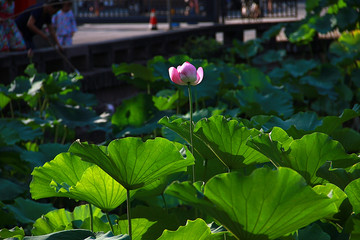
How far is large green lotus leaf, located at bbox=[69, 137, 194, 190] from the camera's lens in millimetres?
1198

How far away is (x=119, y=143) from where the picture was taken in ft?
3.99

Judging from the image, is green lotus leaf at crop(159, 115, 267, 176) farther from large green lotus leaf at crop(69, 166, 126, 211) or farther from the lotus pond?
large green lotus leaf at crop(69, 166, 126, 211)

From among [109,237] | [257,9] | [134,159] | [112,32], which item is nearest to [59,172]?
[134,159]

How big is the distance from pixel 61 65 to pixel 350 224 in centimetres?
561

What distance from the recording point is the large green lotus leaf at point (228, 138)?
133 centimetres

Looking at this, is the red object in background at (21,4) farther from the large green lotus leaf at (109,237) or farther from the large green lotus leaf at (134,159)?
the large green lotus leaf at (109,237)

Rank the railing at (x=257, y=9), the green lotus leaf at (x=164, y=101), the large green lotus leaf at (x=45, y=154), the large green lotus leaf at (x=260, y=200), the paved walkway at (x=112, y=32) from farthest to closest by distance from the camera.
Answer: the railing at (x=257, y=9) → the paved walkway at (x=112, y=32) → the green lotus leaf at (x=164, y=101) → the large green lotus leaf at (x=45, y=154) → the large green lotus leaf at (x=260, y=200)

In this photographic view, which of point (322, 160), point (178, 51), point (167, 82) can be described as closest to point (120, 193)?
point (322, 160)

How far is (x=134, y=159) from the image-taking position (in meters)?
1.20

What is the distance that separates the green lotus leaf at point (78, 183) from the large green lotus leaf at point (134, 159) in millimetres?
46

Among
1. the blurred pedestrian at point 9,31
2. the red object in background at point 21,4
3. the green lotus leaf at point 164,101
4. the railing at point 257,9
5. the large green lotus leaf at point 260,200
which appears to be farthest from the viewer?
the railing at point 257,9

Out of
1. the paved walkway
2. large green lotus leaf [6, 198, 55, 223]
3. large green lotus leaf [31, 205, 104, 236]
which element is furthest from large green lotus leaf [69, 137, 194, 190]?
the paved walkway

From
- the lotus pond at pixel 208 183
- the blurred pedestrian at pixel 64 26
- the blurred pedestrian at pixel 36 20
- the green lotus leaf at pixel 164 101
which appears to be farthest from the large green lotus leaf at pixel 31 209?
the blurred pedestrian at pixel 64 26

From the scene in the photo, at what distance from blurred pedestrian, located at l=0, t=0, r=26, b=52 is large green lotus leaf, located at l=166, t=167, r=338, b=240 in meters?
5.51
